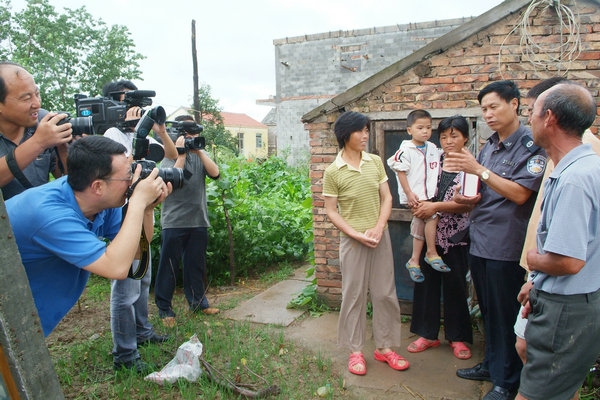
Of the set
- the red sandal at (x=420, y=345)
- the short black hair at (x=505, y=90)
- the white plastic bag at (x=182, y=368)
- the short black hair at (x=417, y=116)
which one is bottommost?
the red sandal at (x=420, y=345)

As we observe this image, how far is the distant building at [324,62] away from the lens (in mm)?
19016

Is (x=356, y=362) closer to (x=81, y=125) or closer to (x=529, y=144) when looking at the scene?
(x=529, y=144)

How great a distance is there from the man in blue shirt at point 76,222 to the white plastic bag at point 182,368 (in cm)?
108

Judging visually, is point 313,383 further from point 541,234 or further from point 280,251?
point 280,251

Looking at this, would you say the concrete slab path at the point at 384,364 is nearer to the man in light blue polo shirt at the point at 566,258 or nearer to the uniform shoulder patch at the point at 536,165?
the man in light blue polo shirt at the point at 566,258

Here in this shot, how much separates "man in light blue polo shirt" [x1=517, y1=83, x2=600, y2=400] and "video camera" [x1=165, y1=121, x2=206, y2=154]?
3055 mm

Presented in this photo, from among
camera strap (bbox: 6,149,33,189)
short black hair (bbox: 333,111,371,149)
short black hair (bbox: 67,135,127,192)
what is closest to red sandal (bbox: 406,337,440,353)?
short black hair (bbox: 333,111,371,149)

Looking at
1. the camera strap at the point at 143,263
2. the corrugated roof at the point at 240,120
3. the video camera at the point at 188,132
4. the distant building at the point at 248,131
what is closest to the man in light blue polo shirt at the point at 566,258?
the camera strap at the point at 143,263

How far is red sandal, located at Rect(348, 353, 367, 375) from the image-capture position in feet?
11.7

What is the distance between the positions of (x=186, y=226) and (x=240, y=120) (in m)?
53.0

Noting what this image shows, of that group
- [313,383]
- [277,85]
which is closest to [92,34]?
[277,85]

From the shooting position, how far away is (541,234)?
7.41 ft

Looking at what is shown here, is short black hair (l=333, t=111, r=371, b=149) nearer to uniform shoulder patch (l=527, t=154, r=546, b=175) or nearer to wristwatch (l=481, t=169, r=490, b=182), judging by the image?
wristwatch (l=481, t=169, r=490, b=182)

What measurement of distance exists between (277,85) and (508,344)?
19423 millimetres
